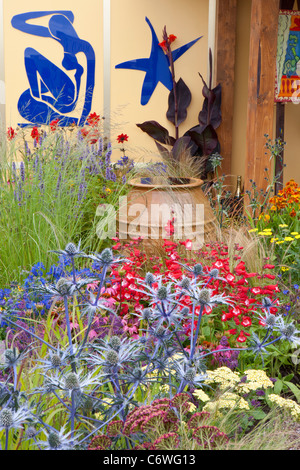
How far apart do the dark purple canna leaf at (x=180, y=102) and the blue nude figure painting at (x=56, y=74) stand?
848 mm

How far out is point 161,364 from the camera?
1614 mm

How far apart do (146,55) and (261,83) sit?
77.5 inches

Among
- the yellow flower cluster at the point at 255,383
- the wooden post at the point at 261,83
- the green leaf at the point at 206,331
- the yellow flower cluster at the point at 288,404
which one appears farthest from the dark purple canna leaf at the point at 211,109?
the yellow flower cluster at the point at 288,404

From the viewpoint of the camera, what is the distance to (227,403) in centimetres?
192

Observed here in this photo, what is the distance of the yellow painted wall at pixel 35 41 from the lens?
19.1ft

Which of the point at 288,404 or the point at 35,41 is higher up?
the point at 35,41

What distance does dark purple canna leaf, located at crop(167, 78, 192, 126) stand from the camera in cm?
613

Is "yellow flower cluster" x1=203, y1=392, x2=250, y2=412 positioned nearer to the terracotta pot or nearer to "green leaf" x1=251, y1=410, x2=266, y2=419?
"green leaf" x1=251, y1=410, x2=266, y2=419

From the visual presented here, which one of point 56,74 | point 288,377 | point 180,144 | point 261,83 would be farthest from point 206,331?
point 56,74

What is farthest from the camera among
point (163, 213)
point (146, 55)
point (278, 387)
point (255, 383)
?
point (146, 55)

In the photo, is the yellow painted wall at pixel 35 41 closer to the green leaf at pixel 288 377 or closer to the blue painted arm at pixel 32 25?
the blue painted arm at pixel 32 25

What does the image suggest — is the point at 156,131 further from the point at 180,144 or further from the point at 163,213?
the point at 163,213

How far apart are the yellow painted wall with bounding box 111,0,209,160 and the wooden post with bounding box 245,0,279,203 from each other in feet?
5.12

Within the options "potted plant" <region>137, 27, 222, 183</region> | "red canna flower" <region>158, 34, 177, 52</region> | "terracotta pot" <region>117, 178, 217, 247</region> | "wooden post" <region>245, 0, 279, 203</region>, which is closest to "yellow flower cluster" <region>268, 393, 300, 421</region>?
"terracotta pot" <region>117, 178, 217, 247</region>
